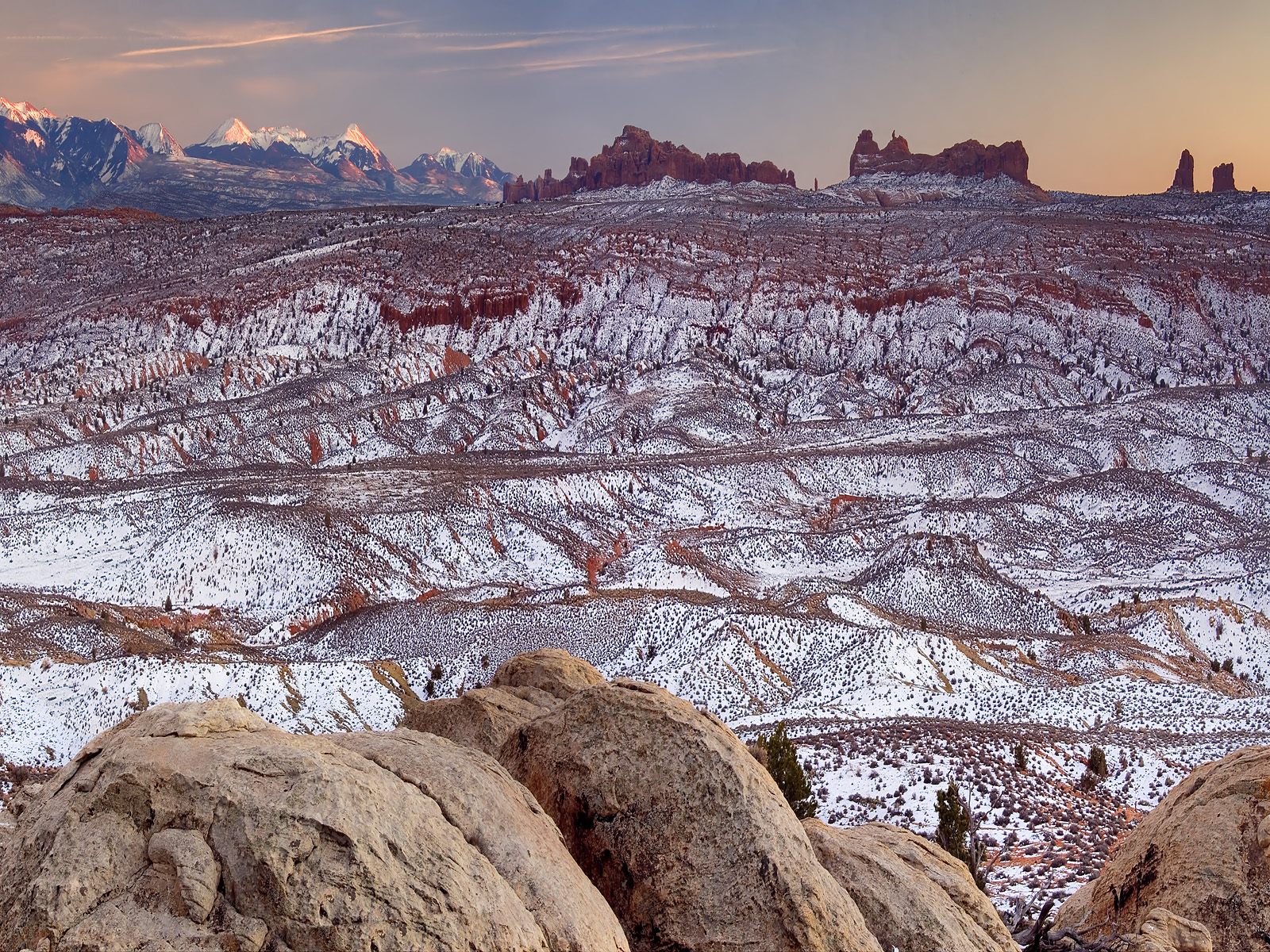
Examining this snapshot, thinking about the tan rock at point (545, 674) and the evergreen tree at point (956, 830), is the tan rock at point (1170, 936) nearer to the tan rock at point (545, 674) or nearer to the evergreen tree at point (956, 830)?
the tan rock at point (545, 674)

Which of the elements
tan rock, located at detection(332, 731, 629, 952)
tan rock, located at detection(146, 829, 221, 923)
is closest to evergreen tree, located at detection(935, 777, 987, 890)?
tan rock, located at detection(332, 731, 629, 952)

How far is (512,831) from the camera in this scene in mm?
7059

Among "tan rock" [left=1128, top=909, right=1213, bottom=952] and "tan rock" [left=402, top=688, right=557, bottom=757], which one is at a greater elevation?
"tan rock" [left=402, top=688, right=557, bottom=757]

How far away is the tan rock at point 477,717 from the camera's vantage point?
12.7 m

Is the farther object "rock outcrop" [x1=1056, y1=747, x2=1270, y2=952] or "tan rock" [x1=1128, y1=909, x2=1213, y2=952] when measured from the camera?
"rock outcrop" [x1=1056, y1=747, x2=1270, y2=952]

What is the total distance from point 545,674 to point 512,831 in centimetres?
910

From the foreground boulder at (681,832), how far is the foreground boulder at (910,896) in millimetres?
615

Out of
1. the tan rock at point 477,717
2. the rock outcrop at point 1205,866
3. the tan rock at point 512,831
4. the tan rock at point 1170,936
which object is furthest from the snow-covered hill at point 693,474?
the tan rock at point 512,831

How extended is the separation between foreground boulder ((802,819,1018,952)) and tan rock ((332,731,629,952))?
2.56m

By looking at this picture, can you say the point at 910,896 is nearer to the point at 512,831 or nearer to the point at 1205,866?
the point at 512,831

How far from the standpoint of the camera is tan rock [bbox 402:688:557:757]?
1271 cm

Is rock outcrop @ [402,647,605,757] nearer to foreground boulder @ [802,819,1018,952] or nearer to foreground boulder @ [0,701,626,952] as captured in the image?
foreground boulder @ [802,819,1018,952]

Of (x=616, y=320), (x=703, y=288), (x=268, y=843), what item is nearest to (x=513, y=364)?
(x=616, y=320)

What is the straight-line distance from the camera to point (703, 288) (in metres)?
121
